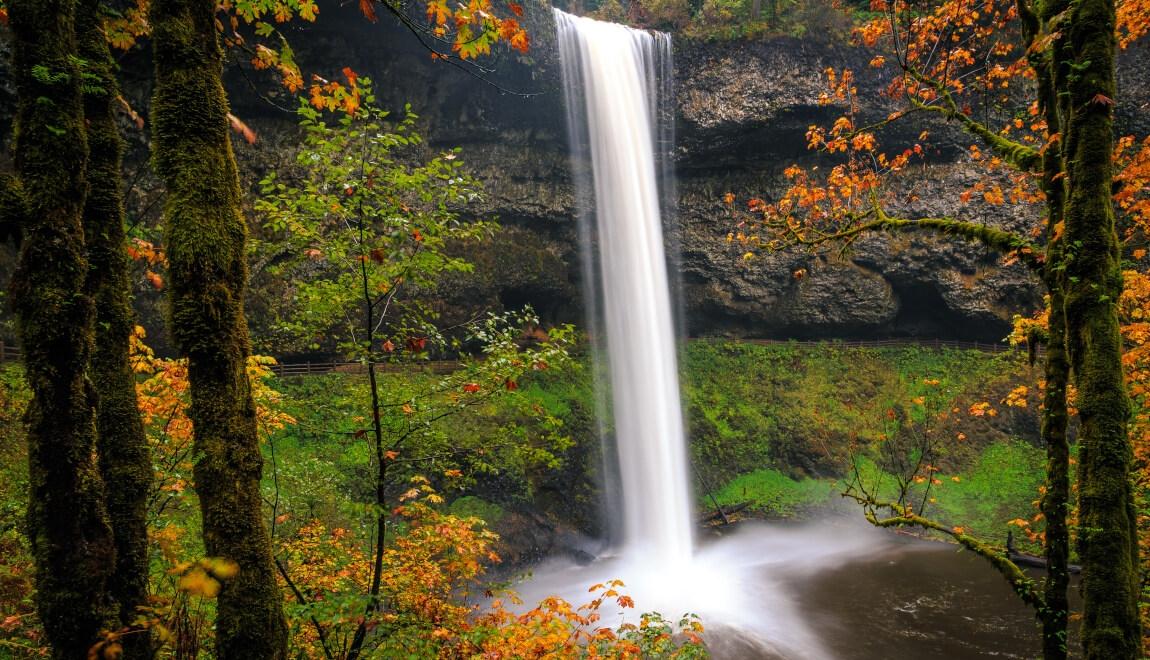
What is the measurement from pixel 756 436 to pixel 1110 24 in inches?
645

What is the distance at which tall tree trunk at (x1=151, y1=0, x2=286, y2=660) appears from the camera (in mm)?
2297

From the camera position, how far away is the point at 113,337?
347cm

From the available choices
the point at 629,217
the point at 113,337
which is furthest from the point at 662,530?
the point at 113,337

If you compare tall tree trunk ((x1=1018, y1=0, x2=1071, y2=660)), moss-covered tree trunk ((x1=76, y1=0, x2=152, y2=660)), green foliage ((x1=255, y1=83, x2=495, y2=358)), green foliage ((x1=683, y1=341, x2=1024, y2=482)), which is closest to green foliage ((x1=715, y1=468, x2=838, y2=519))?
green foliage ((x1=683, y1=341, x2=1024, y2=482))

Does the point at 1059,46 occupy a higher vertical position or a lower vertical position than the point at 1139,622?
higher

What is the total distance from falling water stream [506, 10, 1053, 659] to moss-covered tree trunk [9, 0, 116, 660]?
9764 mm

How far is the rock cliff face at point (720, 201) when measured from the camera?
691 inches

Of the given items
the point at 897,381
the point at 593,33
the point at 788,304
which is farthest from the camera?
the point at 788,304

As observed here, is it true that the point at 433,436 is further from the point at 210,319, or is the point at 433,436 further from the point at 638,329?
the point at 638,329

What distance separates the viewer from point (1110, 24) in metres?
3.17

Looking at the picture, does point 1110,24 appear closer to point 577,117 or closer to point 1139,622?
point 1139,622

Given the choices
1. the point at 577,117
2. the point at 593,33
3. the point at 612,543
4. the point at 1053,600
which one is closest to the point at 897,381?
the point at 612,543

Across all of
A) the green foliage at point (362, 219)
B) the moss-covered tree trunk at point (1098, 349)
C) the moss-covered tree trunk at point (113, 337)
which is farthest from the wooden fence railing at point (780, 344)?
the moss-covered tree trunk at point (1098, 349)

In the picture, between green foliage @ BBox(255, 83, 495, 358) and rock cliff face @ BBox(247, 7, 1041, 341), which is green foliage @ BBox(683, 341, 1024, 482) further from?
green foliage @ BBox(255, 83, 495, 358)
